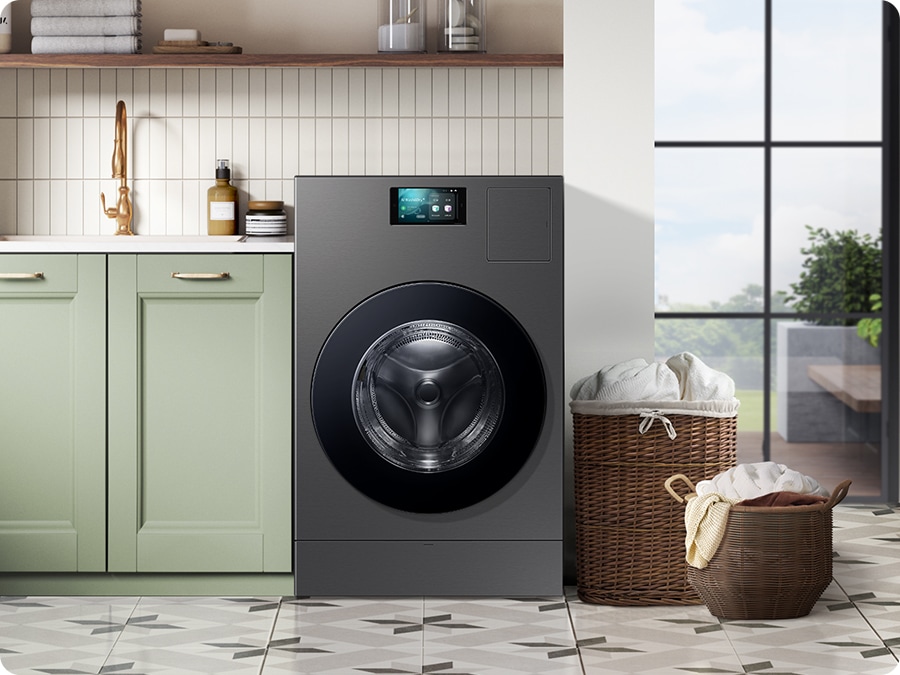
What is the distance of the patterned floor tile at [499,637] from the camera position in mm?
2547

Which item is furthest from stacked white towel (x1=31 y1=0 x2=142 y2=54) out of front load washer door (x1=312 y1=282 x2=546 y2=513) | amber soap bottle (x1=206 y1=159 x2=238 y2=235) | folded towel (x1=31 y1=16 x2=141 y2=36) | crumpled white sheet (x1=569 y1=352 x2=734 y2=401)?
crumpled white sheet (x1=569 y1=352 x2=734 y2=401)

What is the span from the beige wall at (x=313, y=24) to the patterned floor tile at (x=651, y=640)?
5.33 feet

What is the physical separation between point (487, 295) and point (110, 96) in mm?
1363

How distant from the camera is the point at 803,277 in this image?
4.16 meters

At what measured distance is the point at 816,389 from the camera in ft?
13.8

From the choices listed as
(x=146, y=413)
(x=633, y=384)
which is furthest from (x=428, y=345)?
(x=146, y=413)

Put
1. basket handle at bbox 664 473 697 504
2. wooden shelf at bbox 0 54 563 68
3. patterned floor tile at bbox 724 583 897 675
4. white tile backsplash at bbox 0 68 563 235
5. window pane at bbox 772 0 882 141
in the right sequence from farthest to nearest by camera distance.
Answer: window pane at bbox 772 0 882 141
white tile backsplash at bbox 0 68 563 235
wooden shelf at bbox 0 54 563 68
basket handle at bbox 664 473 697 504
patterned floor tile at bbox 724 583 897 675

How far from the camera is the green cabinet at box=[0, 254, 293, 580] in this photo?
Result: 3.00m

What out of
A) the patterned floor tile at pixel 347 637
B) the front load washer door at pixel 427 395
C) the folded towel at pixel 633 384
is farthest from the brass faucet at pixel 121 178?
the folded towel at pixel 633 384

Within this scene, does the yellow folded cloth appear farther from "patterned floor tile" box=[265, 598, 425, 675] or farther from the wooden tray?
the wooden tray

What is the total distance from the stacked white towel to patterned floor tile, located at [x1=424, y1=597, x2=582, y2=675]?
5.74 feet

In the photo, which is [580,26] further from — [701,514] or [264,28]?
[701,514]

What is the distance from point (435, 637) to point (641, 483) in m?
0.67

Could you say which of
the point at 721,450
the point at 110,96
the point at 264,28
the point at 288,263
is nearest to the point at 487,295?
the point at 288,263
